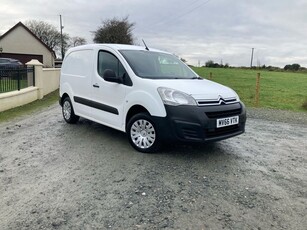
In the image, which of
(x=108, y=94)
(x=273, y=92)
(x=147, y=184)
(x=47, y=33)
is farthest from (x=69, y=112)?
(x=47, y=33)

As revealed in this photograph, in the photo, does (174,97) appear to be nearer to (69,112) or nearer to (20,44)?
(69,112)

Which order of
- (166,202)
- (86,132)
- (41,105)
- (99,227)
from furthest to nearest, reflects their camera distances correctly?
(41,105) → (86,132) → (166,202) → (99,227)

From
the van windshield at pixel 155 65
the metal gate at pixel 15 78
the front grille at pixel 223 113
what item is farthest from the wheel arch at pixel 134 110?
the metal gate at pixel 15 78

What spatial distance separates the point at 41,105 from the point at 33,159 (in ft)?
23.1

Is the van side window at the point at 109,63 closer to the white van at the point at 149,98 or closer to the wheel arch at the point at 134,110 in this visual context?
the white van at the point at 149,98

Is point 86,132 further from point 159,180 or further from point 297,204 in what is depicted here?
point 297,204

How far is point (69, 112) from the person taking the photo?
7.38m

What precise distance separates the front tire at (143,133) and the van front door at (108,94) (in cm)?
37

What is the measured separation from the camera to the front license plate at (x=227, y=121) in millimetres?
4816

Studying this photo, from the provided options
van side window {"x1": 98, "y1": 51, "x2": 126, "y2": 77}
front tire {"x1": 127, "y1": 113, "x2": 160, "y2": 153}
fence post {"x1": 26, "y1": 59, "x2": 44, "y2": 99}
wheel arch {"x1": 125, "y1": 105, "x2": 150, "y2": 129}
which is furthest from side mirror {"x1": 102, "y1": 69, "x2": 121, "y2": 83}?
fence post {"x1": 26, "y1": 59, "x2": 44, "y2": 99}

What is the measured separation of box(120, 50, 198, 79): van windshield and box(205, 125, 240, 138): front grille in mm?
1432

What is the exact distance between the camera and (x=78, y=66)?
22.5 ft

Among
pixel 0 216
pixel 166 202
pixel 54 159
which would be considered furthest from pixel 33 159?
pixel 166 202

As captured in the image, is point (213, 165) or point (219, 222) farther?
point (213, 165)
